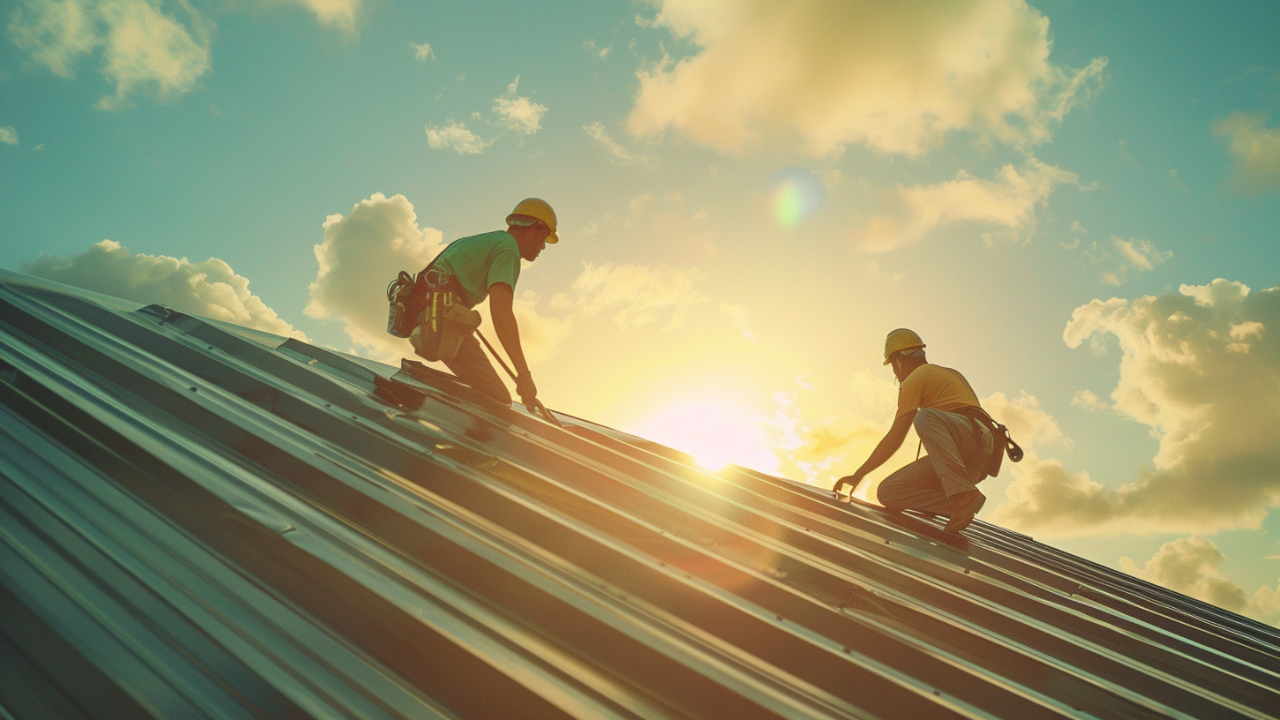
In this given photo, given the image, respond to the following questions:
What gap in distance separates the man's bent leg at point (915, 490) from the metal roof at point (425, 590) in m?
1.69

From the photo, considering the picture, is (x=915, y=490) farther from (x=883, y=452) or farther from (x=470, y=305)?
(x=470, y=305)

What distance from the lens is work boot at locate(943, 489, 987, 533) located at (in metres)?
4.53

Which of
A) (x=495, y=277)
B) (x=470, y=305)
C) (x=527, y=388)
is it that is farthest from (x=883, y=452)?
(x=470, y=305)

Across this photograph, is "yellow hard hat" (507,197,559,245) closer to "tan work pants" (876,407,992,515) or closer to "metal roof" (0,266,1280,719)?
"metal roof" (0,266,1280,719)

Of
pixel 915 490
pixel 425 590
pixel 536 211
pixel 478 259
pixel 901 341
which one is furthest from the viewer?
pixel 901 341

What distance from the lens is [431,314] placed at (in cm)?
429

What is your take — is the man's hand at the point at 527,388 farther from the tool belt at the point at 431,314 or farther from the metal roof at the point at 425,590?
the metal roof at the point at 425,590

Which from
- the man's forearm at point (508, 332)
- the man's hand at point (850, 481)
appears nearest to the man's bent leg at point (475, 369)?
the man's forearm at point (508, 332)

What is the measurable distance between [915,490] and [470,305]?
402 cm

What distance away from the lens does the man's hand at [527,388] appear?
4.20 meters

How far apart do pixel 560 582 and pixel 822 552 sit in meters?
1.69

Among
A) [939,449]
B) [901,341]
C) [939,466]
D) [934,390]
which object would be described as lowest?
[939,466]

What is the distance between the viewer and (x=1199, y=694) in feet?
6.95

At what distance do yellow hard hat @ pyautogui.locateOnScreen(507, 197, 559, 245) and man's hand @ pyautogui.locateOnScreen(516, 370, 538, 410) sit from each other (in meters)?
1.36
